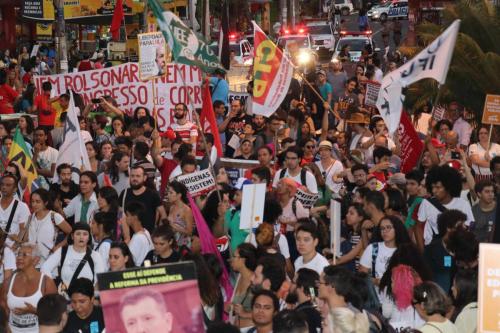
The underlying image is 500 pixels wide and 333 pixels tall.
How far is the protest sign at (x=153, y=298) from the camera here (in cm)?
696

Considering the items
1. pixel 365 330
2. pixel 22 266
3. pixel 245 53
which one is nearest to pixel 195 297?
pixel 365 330

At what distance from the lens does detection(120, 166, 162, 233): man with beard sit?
12.4 metres

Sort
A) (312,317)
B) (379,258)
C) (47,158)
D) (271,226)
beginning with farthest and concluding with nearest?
(47,158), (271,226), (379,258), (312,317)

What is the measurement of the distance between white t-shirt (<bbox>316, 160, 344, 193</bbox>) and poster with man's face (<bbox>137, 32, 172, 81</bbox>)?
4.64 metres

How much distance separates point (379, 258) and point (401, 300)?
1022 mm

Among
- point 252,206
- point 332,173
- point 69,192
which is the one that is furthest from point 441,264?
point 69,192

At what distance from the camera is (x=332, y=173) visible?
14008 millimetres

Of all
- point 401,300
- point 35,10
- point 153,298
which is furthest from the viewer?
point 35,10

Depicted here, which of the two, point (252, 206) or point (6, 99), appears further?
point (6, 99)

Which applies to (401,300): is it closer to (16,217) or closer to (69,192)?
(16,217)

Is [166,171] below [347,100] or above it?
above

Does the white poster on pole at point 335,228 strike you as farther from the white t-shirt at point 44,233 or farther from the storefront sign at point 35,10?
the storefront sign at point 35,10

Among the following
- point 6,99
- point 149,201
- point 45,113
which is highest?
point 149,201

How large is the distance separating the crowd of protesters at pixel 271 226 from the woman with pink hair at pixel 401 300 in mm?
11
